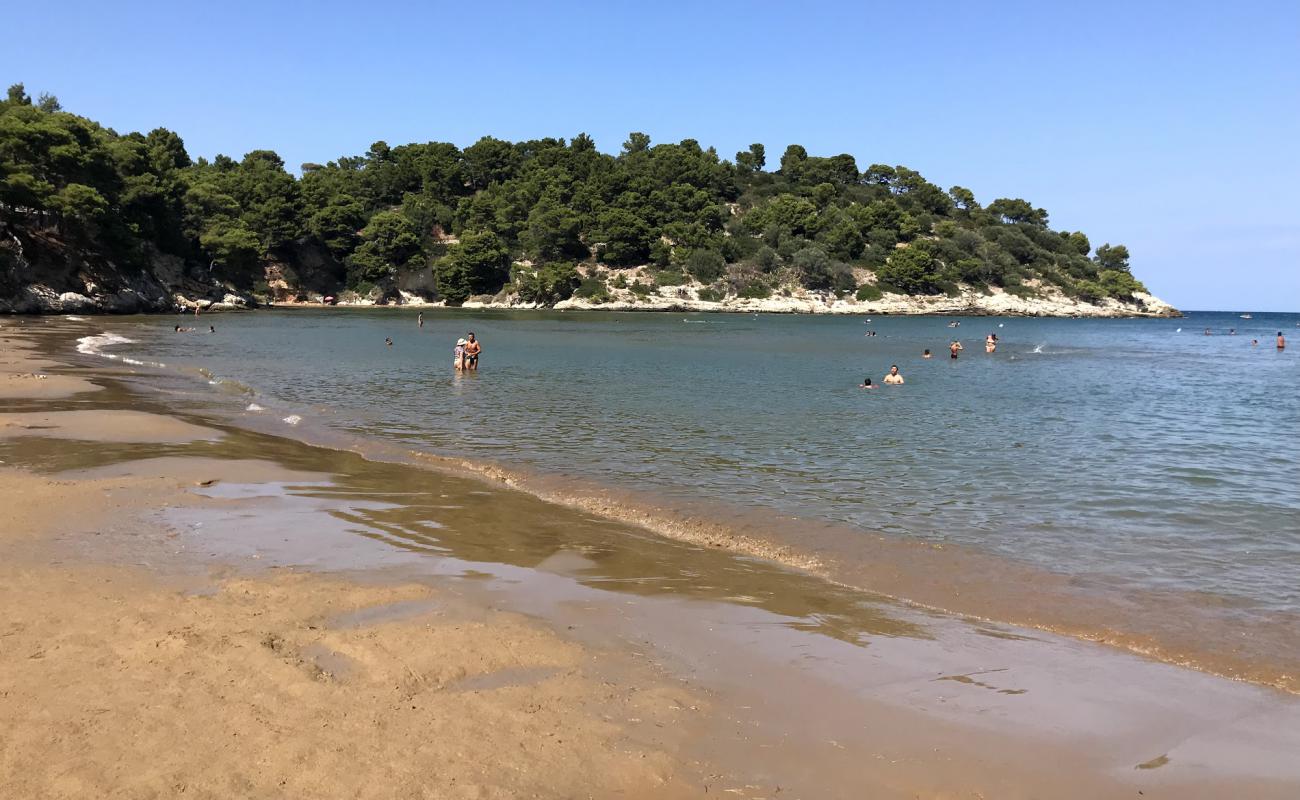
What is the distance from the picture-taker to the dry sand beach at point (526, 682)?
4500mm

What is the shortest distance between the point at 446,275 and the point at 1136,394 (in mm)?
101876

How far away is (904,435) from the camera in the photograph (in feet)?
65.1

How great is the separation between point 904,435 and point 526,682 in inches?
625

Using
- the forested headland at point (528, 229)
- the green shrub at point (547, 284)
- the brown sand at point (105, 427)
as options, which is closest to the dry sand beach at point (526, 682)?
the brown sand at point (105, 427)

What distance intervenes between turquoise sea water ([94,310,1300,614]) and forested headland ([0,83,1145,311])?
53.7 meters

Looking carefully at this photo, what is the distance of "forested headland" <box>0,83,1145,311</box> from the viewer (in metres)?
89.1

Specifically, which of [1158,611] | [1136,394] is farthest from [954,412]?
[1158,611]

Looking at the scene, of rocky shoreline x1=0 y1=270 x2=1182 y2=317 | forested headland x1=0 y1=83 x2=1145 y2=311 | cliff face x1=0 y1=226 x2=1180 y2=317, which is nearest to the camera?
cliff face x1=0 y1=226 x2=1180 y2=317

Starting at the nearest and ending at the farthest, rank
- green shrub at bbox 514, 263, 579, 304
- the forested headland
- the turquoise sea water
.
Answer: the turquoise sea water, the forested headland, green shrub at bbox 514, 263, 579, 304

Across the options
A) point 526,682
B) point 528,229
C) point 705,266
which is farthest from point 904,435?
point 528,229

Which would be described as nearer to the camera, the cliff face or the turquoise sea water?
the turquoise sea water

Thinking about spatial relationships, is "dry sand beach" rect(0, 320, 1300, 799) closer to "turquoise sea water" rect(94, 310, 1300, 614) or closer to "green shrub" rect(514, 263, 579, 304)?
"turquoise sea water" rect(94, 310, 1300, 614)

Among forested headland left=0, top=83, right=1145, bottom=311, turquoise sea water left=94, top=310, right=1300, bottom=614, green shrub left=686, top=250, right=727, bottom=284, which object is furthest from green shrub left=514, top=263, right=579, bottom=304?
turquoise sea water left=94, top=310, right=1300, bottom=614

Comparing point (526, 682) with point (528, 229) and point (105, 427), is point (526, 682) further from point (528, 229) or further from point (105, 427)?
point (528, 229)
